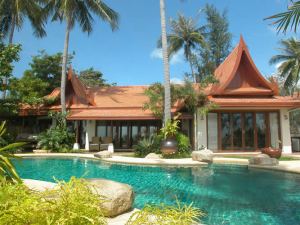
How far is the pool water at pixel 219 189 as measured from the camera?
16.4 feet

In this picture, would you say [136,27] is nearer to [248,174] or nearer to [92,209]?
[248,174]

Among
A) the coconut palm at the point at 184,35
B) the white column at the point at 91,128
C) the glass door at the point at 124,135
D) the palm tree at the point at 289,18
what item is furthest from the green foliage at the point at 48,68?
the palm tree at the point at 289,18

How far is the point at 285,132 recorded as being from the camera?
16922mm

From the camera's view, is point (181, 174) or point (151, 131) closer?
point (181, 174)

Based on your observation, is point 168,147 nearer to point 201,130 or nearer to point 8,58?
point 201,130

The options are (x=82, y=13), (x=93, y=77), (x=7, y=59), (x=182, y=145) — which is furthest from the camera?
(x=93, y=77)

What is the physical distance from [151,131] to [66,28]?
967cm

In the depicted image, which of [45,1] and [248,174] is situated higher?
[45,1]

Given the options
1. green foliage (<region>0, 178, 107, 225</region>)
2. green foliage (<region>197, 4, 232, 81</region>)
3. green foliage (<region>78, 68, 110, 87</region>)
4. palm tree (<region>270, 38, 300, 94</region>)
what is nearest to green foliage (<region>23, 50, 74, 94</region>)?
green foliage (<region>78, 68, 110, 87</region>)

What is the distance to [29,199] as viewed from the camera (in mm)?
1380

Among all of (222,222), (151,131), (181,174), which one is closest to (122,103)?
(151,131)

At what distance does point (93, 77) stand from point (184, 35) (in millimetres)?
16020

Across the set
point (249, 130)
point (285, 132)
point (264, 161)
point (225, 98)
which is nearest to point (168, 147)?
point (264, 161)

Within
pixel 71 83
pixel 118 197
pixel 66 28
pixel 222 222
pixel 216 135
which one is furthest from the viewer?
pixel 71 83
